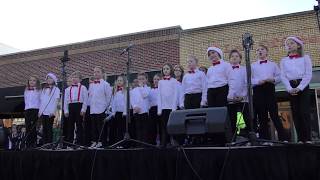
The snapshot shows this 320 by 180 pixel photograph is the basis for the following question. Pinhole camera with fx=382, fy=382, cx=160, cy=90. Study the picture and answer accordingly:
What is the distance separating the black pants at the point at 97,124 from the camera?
21.8ft

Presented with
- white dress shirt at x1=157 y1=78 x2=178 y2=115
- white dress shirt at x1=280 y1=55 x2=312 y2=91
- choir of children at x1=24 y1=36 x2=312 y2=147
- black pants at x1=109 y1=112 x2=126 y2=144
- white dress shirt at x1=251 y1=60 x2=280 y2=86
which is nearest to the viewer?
white dress shirt at x1=280 y1=55 x2=312 y2=91

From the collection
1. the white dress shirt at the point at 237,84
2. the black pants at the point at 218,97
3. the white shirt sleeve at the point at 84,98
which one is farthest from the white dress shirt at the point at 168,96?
the white shirt sleeve at the point at 84,98

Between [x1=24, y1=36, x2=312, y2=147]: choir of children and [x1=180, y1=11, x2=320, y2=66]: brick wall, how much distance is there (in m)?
6.05

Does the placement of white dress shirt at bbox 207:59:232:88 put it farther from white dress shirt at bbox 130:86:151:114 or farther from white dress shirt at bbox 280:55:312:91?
white dress shirt at bbox 130:86:151:114

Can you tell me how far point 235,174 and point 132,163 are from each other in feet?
4.03

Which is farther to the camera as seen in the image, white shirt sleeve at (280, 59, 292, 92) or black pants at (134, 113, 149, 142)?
black pants at (134, 113, 149, 142)

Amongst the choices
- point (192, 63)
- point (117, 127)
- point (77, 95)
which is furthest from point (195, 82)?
point (77, 95)

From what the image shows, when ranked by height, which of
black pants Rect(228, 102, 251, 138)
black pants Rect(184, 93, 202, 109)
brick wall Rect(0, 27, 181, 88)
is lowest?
black pants Rect(228, 102, 251, 138)

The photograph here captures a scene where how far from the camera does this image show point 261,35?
12266mm

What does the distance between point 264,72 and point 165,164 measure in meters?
2.05

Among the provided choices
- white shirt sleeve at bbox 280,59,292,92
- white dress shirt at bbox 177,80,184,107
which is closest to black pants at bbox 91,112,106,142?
white dress shirt at bbox 177,80,184,107

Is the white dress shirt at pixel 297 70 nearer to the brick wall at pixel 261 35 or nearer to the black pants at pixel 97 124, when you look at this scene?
the black pants at pixel 97 124

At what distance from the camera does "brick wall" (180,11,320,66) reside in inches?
459

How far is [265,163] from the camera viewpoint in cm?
355
